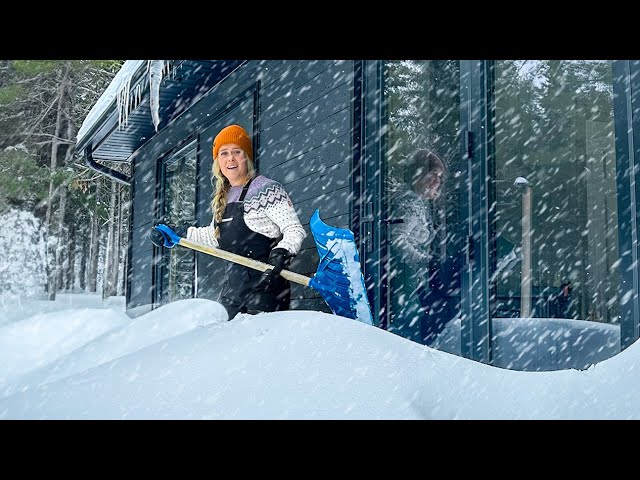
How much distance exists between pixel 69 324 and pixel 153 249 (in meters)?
1.55

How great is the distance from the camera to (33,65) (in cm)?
1692

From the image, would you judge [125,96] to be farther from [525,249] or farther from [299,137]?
[525,249]

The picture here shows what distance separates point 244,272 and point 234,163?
24.2 inches

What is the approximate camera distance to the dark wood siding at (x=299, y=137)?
429cm

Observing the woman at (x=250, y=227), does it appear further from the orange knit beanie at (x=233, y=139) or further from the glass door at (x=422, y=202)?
the glass door at (x=422, y=202)

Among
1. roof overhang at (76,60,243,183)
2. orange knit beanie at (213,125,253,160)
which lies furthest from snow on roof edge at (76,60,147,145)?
orange knit beanie at (213,125,253,160)

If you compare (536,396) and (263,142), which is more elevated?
(263,142)

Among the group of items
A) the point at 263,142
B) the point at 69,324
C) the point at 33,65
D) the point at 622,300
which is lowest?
the point at 69,324

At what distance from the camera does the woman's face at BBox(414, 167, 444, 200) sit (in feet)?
15.3

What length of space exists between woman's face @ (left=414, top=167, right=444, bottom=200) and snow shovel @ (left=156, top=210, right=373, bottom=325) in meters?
1.18

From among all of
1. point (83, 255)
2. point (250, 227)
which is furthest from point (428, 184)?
point (83, 255)

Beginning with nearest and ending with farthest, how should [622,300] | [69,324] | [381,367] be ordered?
1. [381,367]
2. [622,300]
3. [69,324]

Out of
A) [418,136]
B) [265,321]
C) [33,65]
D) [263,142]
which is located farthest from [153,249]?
[33,65]
